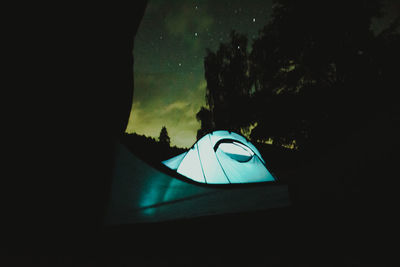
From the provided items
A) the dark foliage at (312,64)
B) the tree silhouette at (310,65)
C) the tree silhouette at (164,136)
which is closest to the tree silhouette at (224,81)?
the dark foliage at (312,64)

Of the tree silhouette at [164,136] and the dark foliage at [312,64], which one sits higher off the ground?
the tree silhouette at [164,136]

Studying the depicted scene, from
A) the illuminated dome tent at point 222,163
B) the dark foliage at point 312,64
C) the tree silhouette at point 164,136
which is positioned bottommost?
the illuminated dome tent at point 222,163

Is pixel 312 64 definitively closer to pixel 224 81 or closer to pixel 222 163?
pixel 222 163

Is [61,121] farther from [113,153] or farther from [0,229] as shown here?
[0,229]

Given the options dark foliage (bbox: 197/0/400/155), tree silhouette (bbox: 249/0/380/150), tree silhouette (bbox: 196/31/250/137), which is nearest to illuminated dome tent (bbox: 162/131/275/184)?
dark foliage (bbox: 197/0/400/155)

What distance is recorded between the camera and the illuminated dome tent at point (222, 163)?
2.63m

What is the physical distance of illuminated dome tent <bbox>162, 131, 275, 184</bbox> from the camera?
2.63 m

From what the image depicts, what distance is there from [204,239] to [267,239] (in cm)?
57

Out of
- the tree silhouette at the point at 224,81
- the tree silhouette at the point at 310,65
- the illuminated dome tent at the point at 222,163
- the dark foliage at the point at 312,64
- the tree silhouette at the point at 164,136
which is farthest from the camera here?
the tree silhouette at the point at 164,136

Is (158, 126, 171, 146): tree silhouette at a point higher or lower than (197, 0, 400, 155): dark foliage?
higher

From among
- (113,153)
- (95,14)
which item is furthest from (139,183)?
(95,14)

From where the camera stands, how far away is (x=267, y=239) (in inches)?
68.7

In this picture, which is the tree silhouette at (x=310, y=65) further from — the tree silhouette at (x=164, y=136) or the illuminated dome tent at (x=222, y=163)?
the tree silhouette at (x=164, y=136)

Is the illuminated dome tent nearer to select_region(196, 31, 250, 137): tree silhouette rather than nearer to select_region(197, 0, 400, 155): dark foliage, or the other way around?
select_region(197, 0, 400, 155): dark foliage
